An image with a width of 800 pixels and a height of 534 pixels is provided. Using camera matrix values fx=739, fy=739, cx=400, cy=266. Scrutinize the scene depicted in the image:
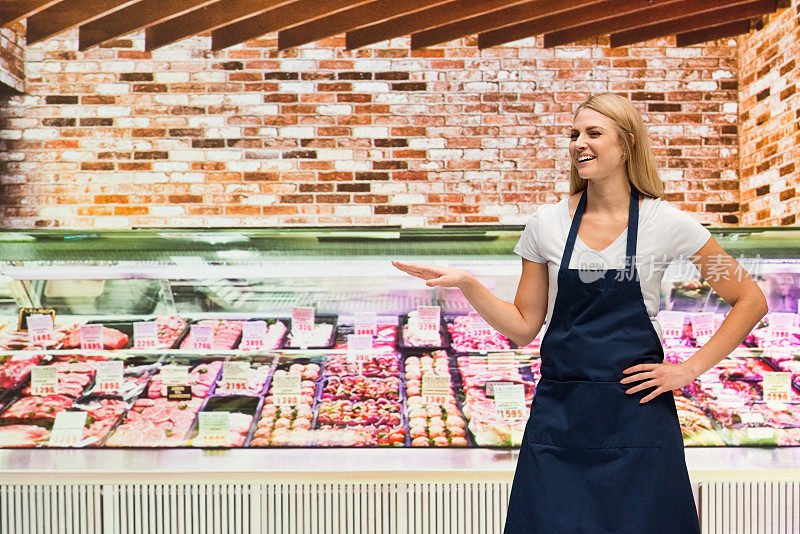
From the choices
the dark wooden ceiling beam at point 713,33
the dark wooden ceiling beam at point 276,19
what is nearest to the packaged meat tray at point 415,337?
the dark wooden ceiling beam at point 276,19

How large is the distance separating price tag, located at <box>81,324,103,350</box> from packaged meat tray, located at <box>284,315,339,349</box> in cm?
79

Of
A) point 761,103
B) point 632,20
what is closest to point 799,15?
point 761,103

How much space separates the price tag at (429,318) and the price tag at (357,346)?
0.24m

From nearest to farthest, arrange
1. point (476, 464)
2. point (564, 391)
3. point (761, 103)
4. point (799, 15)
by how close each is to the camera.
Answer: point (564, 391)
point (476, 464)
point (799, 15)
point (761, 103)

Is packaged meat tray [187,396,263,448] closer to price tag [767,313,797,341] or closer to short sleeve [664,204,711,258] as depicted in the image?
short sleeve [664,204,711,258]

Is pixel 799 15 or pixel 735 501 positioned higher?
pixel 799 15

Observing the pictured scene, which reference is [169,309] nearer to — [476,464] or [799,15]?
[476,464]

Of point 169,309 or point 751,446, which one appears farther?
point 169,309

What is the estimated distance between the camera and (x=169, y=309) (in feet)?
10.4

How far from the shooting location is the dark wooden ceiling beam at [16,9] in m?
4.14

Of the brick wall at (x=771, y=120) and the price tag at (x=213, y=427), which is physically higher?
the brick wall at (x=771, y=120)

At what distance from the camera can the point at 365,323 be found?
10.6 feet

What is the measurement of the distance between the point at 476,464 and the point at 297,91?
2941mm

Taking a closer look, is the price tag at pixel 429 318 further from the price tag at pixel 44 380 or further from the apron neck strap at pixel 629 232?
the price tag at pixel 44 380
